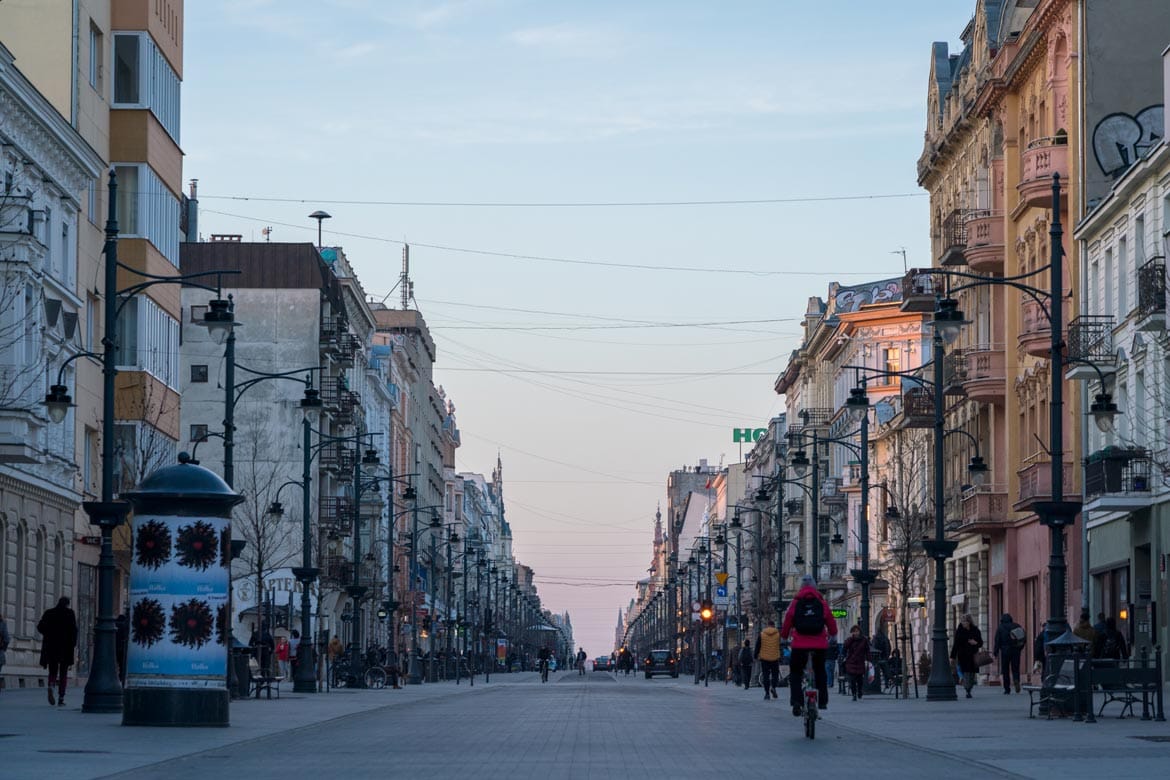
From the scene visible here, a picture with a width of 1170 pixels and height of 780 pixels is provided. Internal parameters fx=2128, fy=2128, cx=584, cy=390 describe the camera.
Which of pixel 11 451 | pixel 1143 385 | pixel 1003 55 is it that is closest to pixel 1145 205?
pixel 1143 385

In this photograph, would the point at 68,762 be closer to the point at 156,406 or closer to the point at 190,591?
the point at 190,591

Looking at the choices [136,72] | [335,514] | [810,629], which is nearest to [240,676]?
[136,72]

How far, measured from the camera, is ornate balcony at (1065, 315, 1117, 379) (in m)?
48.1

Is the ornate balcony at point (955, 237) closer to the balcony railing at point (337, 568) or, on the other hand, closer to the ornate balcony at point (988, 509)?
the ornate balcony at point (988, 509)

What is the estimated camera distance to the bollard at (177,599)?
25.8m

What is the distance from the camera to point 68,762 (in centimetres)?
1886

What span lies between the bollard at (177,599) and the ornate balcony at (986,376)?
3809 centimetres

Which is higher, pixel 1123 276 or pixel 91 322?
pixel 1123 276

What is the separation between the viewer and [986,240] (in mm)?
61156

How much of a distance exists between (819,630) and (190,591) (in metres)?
7.65

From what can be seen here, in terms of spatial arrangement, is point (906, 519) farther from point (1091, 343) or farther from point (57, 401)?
point (57, 401)

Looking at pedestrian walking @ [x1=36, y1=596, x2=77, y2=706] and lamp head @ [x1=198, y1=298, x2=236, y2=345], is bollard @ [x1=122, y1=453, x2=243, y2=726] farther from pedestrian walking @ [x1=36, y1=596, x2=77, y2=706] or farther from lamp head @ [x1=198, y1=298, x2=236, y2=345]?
pedestrian walking @ [x1=36, y1=596, x2=77, y2=706]

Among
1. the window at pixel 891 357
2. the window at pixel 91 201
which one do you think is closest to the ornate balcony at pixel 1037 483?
the window at pixel 91 201

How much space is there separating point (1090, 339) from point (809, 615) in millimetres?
26593
